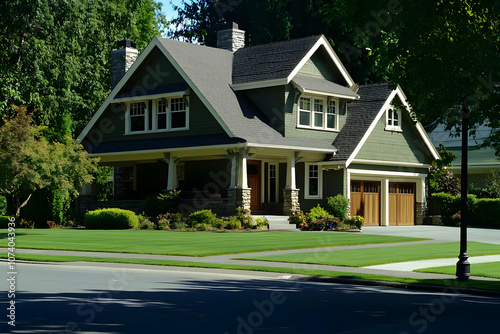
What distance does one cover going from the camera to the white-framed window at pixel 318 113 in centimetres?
3797

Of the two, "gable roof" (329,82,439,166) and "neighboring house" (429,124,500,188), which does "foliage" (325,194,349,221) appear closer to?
"gable roof" (329,82,439,166)

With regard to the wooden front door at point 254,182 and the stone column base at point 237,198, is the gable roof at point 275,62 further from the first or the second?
the stone column base at point 237,198

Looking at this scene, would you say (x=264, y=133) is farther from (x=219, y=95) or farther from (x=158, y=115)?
(x=158, y=115)

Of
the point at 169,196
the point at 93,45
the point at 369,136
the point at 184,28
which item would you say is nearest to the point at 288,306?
the point at 169,196

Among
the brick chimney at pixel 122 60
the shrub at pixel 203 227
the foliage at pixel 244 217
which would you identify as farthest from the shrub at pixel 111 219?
the brick chimney at pixel 122 60

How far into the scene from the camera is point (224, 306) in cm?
1194

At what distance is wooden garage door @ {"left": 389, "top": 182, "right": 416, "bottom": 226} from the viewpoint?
40.6 meters

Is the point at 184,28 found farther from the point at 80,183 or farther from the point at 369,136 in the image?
the point at 80,183

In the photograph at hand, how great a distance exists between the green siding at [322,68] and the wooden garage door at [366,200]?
567 centimetres

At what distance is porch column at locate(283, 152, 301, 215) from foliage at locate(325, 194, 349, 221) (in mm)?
1519

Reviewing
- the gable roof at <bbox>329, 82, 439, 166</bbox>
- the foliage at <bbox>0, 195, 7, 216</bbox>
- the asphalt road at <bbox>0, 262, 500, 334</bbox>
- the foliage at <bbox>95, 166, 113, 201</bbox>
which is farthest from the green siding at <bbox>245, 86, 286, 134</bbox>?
the asphalt road at <bbox>0, 262, 500, 334</bbox>

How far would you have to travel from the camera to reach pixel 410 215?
41.6 m

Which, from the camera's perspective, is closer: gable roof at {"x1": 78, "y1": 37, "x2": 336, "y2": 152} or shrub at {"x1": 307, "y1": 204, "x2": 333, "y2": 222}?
shrub at {"x1": 307, "y1": 204, "x2": 333, "y2": 222}

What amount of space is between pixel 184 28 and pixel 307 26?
53.8 ft
